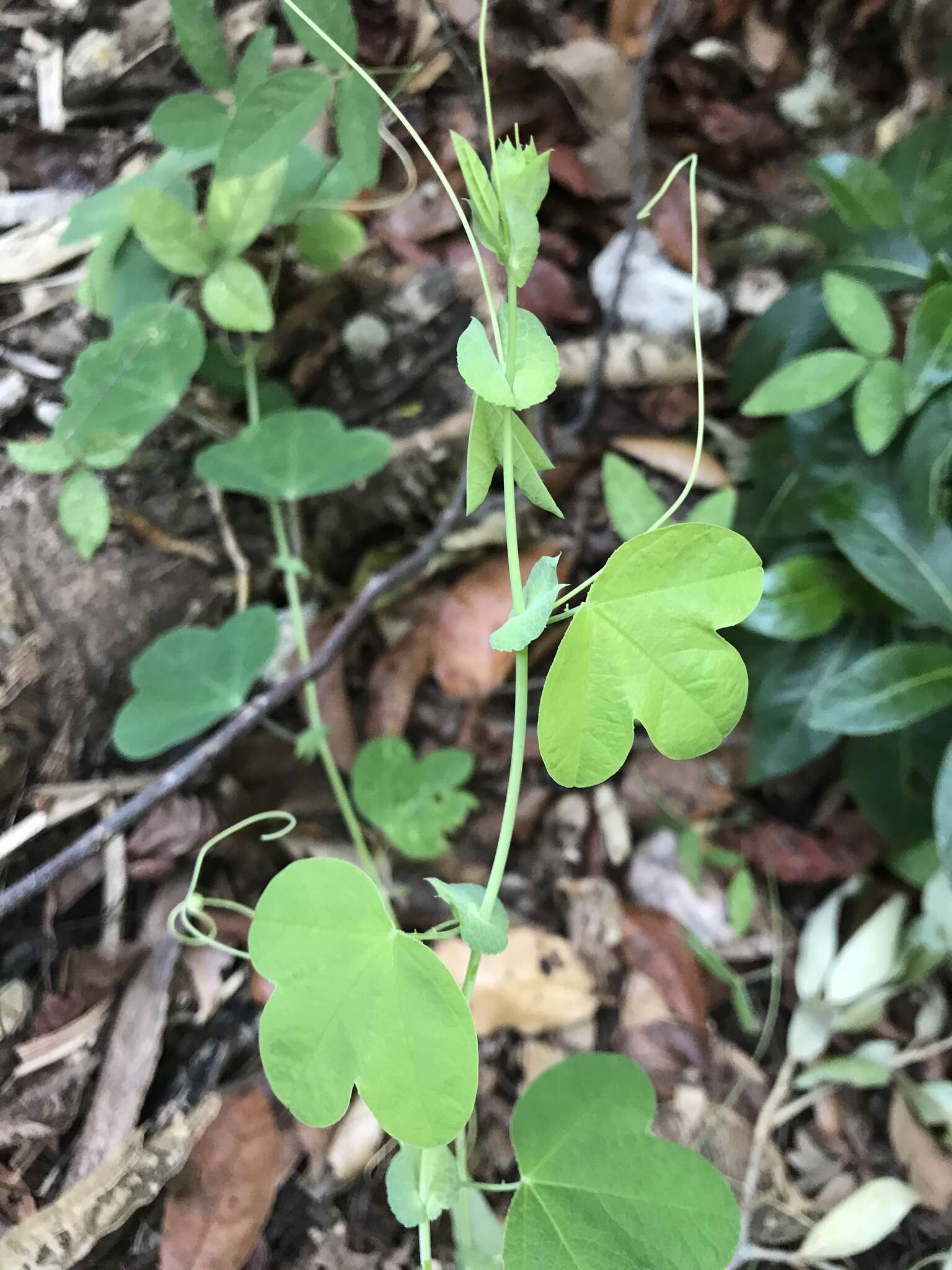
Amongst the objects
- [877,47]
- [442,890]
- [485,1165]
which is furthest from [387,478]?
[877,47]

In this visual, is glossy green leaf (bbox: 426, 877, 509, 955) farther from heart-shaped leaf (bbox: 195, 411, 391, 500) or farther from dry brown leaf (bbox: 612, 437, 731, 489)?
dry brown leaf (bbox: 612, 437, 731, 489)

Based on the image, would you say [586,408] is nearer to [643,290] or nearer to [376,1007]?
[643,290]

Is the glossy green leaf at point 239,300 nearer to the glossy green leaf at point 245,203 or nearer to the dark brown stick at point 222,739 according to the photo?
the glossy green leaf at point 245,203

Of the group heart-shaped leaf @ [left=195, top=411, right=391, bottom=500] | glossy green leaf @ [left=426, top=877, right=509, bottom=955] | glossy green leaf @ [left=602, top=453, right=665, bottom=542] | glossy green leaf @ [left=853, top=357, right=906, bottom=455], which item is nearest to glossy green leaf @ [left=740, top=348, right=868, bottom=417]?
glossy green leaf @ [left=853, top=357, right=906, bottom=455]

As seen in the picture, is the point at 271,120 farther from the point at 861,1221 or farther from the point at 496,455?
the point at 861,1221

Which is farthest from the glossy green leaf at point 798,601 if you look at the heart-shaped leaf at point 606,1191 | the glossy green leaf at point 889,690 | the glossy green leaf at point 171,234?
the glossy green leaf at point 171,234

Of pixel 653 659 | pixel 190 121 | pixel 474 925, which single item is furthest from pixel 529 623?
pixel 190 121
